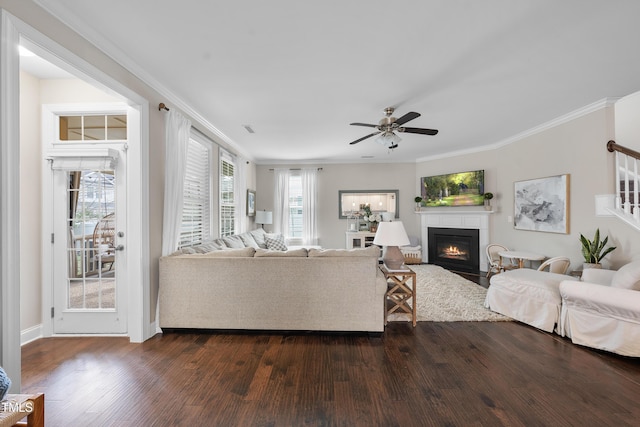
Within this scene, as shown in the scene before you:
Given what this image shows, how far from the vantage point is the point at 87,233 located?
9.75 ft

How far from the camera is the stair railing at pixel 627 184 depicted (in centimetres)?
337

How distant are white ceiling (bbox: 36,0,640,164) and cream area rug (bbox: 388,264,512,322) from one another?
276cm

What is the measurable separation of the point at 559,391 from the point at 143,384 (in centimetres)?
318

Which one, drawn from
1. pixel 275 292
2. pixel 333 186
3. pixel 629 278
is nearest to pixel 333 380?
pixel 275 292

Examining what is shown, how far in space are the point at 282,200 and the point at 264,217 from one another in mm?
746

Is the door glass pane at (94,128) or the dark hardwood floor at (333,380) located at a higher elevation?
the door glass pane at (94,128)

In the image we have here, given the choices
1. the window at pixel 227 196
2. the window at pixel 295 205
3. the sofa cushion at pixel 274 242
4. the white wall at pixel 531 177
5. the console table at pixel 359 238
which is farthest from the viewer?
the window at pixel 295 205

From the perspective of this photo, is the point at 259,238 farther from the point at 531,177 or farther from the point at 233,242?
the point at 531,177

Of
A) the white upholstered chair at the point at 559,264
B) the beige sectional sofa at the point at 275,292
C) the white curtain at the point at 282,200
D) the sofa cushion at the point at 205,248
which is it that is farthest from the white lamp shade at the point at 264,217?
the white upholstered chair at the point at 559,264

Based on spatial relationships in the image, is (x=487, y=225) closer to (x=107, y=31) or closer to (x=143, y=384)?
(x=143, y=384)

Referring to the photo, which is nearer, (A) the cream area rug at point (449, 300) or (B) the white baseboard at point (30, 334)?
(B) the white baseboard at point (30, 334)

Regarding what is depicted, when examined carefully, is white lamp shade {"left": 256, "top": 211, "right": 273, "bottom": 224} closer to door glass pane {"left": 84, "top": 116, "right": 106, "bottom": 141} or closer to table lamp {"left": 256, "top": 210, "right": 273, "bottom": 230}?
table lamp {"left": 256, "top": 210, "right": 273, "bottom": 230}

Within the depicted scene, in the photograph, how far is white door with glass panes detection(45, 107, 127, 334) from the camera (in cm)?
292

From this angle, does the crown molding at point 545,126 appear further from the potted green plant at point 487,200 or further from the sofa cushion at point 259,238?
the sofa cushion at point 259,238
